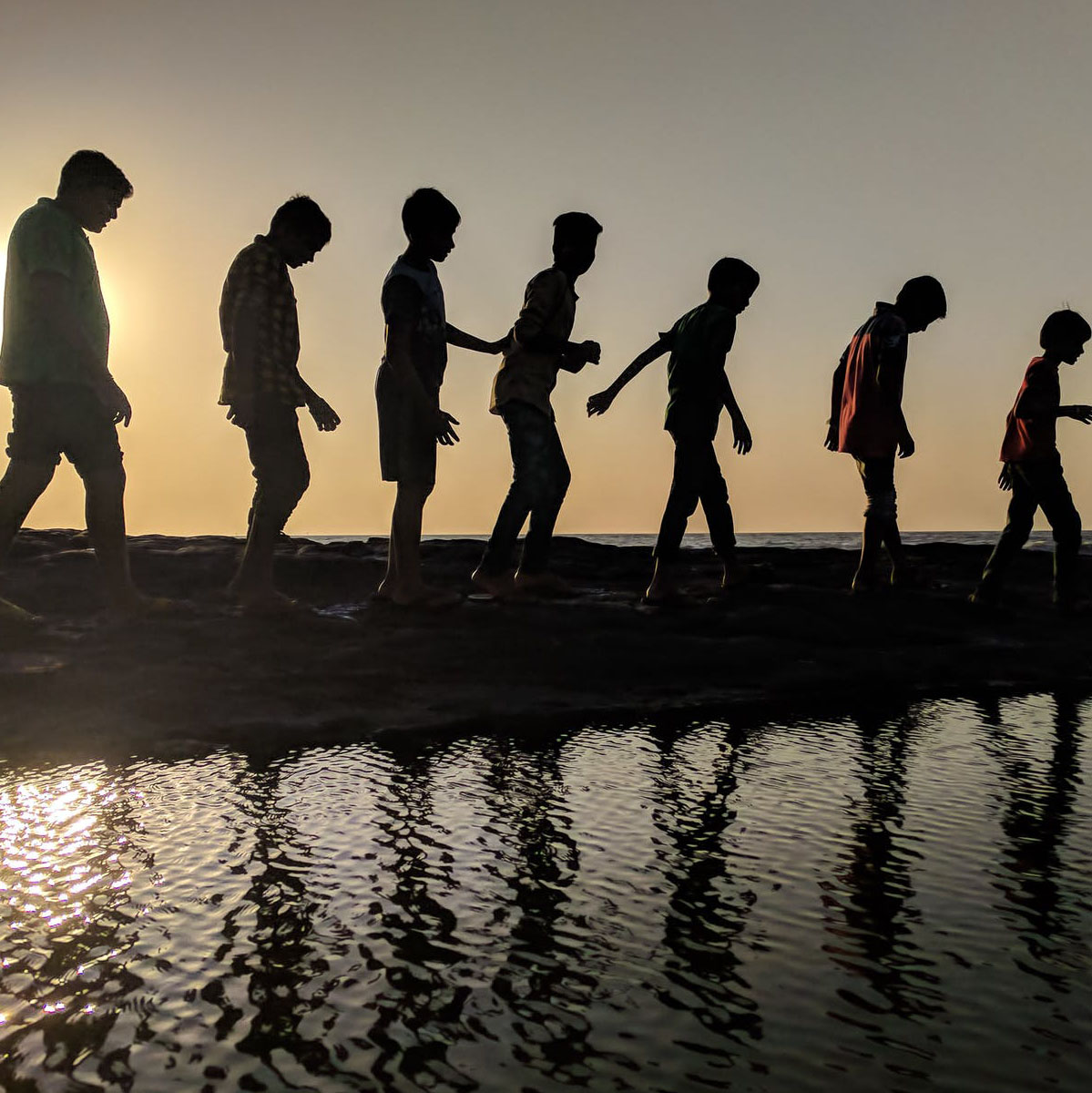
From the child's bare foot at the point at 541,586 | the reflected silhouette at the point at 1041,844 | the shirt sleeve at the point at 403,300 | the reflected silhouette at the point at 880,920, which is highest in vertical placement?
the shirt sleeve at the point at 403,300

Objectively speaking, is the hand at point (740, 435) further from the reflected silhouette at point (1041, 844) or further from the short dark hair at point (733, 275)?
the reflected silhouette at point (1041, 844)

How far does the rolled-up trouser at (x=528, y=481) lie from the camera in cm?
580

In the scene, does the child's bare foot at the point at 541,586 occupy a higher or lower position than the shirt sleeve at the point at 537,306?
lower

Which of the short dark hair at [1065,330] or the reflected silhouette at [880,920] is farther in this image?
the short dark hair at [1065,330]

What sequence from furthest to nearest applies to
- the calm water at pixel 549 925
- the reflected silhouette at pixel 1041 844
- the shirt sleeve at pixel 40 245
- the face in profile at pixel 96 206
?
the face in profile at pixel 96 206
the shirt sleeve at pixel 40 245
the reflected silhouette at pixel 1041 844
the calm water at pixel 549 925

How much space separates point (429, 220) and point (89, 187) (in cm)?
152

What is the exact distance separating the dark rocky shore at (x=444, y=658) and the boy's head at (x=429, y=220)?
5.76 feet

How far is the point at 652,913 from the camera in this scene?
2068mm

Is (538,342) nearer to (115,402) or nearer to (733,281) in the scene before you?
(733,281)

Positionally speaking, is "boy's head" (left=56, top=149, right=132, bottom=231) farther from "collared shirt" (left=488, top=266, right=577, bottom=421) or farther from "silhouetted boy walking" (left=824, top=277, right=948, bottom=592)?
"silhouetted boy walking" (left=824, top=277, right=948, bottom=592)

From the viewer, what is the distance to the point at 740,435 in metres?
6.60

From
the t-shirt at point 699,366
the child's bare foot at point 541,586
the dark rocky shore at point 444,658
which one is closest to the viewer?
the dark rocky shore at point 444,658

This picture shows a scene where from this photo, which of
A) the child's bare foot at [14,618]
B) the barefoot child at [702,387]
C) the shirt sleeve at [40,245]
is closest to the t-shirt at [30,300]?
the shirt sleeve at [40,245]

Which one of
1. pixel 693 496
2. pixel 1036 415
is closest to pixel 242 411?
pixel 693 496
